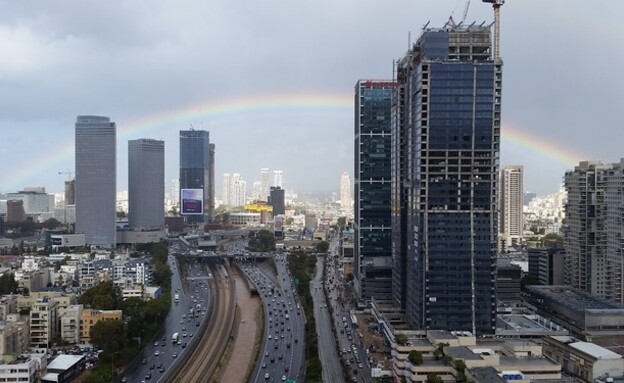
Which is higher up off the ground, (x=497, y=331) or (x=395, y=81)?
(x=395, y=81)

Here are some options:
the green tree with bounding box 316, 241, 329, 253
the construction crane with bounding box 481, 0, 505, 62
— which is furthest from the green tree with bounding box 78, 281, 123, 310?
the green tree with bounding box 316, 241, 329, 253

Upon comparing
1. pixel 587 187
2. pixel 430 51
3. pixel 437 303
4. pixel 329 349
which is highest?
pixel 430 51

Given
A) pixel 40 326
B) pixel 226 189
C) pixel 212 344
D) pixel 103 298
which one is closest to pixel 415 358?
pixel 212 344

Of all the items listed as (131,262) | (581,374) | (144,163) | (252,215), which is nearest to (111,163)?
(144,163)

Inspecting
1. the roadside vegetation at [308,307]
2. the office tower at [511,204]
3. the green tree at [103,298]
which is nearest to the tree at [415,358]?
the roadside vegetation at [308,307]

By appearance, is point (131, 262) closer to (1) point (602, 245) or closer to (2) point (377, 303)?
(2) point (377, 303)

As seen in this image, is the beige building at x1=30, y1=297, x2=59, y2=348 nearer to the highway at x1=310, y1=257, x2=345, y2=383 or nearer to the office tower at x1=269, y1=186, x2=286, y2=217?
the highway at x1=310, y1=257, x2=345, y2=383

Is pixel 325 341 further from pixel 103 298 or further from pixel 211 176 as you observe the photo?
pixel 211 176

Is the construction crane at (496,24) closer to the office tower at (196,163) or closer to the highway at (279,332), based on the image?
the highway at (279,332)
